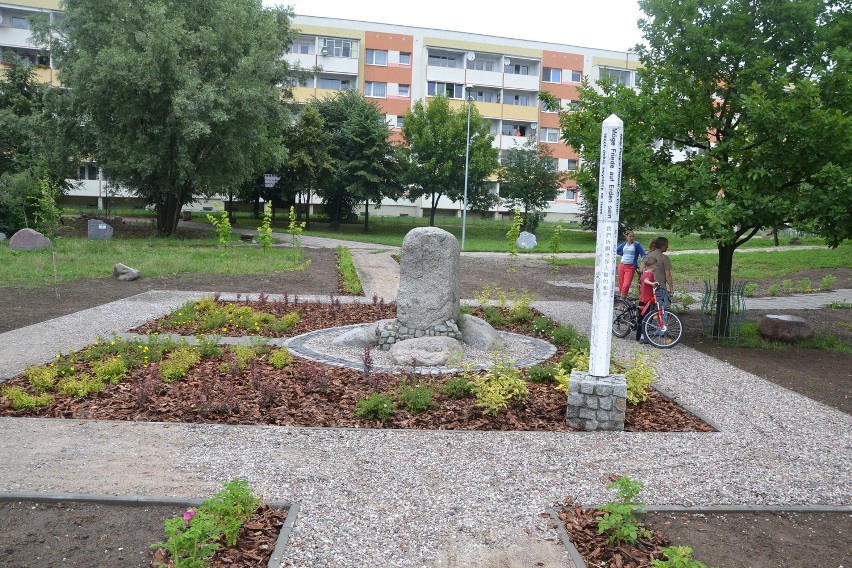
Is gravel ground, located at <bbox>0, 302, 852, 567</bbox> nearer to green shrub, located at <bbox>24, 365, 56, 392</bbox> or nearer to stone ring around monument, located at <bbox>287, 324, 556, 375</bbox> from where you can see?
green shrub, located at <bbox>24, 365, 56, 392</bbox>

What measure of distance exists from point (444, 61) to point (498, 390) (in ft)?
171

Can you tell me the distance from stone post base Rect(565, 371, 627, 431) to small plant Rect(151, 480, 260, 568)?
11.7 ft

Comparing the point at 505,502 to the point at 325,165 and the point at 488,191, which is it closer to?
the point at 325,165

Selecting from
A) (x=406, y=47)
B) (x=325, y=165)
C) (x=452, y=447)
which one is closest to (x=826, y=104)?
(x=452, y=447)

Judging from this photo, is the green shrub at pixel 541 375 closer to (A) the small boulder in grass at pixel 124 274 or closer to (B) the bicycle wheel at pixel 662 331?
(B) the bicycle wheel at pixel 662 331

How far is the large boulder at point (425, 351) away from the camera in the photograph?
31.7 feet

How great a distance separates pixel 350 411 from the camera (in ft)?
24.6

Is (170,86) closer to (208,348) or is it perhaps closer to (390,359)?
(208,348)

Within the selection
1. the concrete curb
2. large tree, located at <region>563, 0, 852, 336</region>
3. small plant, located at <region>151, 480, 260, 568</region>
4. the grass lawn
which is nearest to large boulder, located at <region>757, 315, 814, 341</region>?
large tree, located at <region>563, 0, 852, 336</region>

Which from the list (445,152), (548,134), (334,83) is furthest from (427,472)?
(548,134)

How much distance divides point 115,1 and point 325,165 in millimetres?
14291

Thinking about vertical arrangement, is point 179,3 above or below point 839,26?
above

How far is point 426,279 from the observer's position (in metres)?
10.7

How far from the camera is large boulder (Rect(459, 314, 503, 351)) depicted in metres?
10.7
